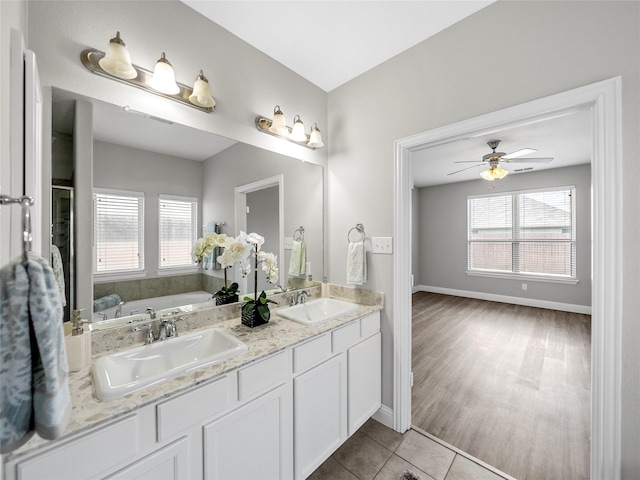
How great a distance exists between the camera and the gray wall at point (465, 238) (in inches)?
177

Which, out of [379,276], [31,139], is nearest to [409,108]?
[379,276]

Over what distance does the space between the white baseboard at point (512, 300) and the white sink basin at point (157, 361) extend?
Answer: 570cm

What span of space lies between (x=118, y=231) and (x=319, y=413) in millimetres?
1436

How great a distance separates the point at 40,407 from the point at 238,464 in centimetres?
92

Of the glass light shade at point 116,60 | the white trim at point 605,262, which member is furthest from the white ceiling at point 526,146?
the glass light shade at point 116,60

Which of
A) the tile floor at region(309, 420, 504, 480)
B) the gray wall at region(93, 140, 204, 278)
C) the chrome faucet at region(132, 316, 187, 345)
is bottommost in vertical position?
the tile floor at region(309, 420, 504, 480)

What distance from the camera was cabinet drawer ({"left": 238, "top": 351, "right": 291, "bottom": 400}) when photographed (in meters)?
1.16

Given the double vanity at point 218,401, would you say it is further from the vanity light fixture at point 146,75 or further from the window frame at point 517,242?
the window frame at point 517,242

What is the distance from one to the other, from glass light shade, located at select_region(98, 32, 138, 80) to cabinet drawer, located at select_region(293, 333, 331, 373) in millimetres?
1526

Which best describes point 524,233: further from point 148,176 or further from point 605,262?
point 148,176

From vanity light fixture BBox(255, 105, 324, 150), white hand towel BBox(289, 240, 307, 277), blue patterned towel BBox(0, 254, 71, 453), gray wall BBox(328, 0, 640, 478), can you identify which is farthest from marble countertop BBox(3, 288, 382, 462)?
vanity light fixture BBox(255, 105, 324, 150)

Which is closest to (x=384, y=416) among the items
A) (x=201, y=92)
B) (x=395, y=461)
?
(x=395, y=461)

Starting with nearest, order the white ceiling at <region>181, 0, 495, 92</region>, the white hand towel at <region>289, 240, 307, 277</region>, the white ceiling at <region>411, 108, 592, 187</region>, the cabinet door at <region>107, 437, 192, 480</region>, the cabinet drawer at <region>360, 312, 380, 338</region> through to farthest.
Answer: the cabinet door at <region>107, 437, 192, 480</region> < the white ceiling at <region>181, 0, 495, 92</region> < the cabinet drawer at <region>360, 312, 380, 338</region> < the white hand towel at <region>289, 240, 307, 277</region> < the white ceiling at <region>411, 108, 592, 187</region>

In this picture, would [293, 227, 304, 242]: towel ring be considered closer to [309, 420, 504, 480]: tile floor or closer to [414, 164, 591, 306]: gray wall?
[309, 420, 504, 480]: tile floor
